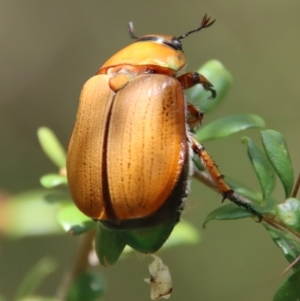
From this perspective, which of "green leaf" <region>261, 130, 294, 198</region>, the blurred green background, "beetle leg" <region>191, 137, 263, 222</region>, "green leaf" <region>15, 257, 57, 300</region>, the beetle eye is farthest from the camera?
the blurred green background

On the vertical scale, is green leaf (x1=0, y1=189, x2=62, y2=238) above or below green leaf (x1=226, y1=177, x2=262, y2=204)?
below

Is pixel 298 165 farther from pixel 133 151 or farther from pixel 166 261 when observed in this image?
pixel 133 151

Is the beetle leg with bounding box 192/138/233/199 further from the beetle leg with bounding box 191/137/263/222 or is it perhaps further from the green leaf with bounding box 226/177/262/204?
the green leaf with bounding box 226/177/262/204

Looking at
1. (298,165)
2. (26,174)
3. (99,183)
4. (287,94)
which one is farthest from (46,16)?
(99,183)

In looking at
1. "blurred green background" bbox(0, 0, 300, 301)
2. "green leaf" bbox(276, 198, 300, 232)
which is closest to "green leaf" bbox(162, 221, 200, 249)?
"green leaf" bbox(276, 198, 300, 232)

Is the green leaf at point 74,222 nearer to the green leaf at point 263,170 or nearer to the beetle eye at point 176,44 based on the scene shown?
the green leaf at point 263,170

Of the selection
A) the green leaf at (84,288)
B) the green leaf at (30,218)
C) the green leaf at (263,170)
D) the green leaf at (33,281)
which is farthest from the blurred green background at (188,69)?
the green leaf at (263,170)

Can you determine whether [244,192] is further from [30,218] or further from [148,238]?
[30,218]
